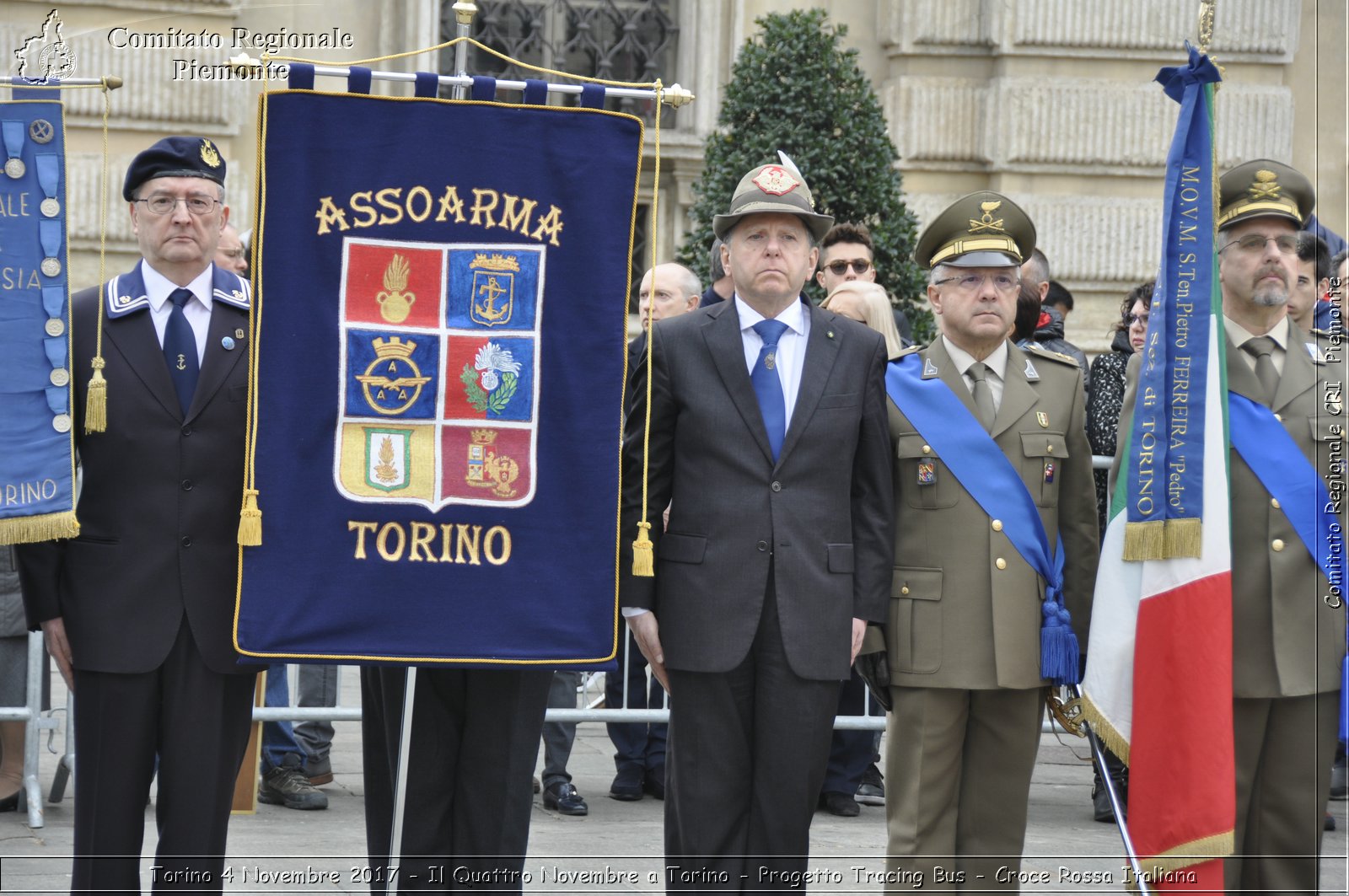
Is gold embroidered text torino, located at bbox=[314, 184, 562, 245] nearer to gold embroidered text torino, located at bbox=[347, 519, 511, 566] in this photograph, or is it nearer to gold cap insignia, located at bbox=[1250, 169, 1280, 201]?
gold embroidered text torino, located at bbox=[347, 519, 511, 566]

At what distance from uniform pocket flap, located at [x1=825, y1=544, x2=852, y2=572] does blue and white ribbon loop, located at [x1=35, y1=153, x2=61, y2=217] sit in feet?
7.39

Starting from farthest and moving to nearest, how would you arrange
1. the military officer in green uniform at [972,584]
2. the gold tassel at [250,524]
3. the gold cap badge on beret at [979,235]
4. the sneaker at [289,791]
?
the sneaker at [289,791] → the gold cap badge on beret at [979,235] → the military officer in green uniform at [972,584] → the gold tassel at [250,524]

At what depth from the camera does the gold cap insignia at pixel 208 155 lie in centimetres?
441

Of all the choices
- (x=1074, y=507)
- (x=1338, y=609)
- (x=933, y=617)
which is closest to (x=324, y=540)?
(x=933, y=617)

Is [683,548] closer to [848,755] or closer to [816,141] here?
[848,755]

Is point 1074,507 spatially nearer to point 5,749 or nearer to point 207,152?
point 207,152

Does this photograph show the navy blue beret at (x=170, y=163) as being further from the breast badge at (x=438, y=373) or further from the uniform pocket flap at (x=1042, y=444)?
the uniform pocket flap at (x=1042, y=444)

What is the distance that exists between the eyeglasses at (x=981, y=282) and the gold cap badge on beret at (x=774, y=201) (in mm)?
421

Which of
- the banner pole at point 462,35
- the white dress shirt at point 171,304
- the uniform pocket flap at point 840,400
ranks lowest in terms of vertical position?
the uniform pocket flap at point 840,400

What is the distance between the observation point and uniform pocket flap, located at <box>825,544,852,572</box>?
4473 millimetres

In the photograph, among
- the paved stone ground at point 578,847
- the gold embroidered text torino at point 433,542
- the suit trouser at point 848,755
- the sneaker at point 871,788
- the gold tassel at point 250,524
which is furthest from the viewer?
the sneaker at point 871,788

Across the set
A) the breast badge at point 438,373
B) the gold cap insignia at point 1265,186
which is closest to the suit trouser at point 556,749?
the breast badge at point 438,373

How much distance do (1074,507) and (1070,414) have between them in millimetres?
268

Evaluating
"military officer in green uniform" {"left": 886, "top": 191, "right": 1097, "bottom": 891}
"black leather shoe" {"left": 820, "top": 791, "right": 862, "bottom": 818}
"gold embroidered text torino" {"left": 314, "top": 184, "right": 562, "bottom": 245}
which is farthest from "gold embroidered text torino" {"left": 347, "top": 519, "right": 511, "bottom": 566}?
"black leather shoe" {"left": 820, "top": 791, "right": 862, "bottom": 818}
